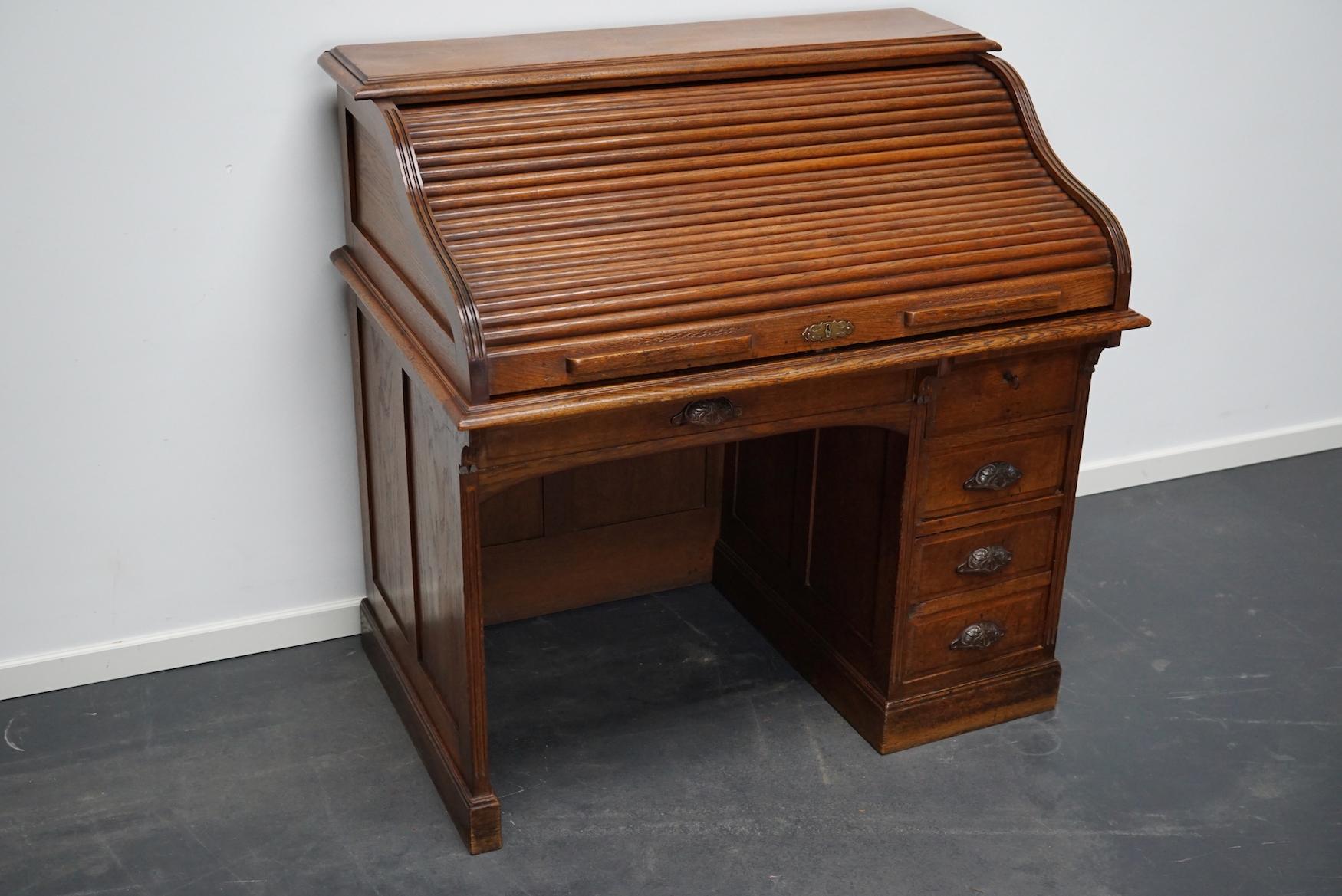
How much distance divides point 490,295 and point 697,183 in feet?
1.65

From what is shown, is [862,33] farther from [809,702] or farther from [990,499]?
[809,702]

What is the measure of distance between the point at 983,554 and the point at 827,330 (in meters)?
0.71

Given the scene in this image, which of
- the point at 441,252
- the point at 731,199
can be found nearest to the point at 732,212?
the point at 731,199

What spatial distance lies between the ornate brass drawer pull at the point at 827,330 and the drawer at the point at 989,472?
0.37 m

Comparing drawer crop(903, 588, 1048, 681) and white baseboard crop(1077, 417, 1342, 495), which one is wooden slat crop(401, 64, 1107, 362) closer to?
drawer crop(903, 588, 1048, 681)

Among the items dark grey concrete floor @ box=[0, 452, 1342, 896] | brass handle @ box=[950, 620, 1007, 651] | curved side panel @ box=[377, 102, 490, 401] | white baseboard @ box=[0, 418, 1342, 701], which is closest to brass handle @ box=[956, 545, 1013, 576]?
brass handle @ box=[950, 620, 1007, 651]

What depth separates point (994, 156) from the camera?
9.60ft

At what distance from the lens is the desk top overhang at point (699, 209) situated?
96.0 inches

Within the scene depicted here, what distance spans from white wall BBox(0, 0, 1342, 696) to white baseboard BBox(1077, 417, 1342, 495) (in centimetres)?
80

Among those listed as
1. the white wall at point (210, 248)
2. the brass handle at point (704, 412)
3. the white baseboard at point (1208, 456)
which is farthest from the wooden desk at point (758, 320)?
the white baseboard at point (1208, 456)

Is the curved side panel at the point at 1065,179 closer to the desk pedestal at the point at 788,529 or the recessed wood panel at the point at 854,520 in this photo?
the desk pedestal at the point at 788,529

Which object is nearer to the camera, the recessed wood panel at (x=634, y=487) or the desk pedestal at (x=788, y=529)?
the desk pedestal at (x=788, y=529)

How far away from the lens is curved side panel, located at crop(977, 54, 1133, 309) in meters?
2.81

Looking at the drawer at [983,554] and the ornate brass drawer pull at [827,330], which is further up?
the ornate brass drawer pull at [827,330]
